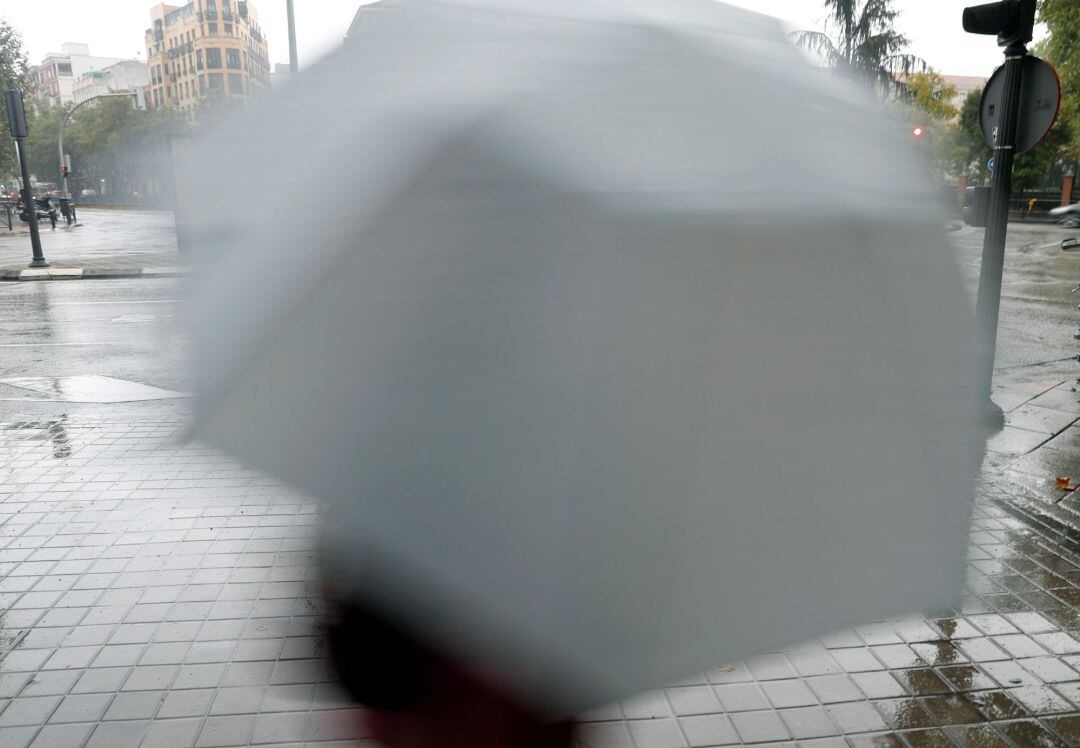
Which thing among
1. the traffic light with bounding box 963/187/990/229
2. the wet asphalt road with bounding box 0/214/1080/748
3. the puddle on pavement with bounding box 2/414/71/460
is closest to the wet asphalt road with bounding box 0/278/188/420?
the puddle on pavement with bounding box 2/414/71/460

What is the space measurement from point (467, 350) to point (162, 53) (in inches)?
5137

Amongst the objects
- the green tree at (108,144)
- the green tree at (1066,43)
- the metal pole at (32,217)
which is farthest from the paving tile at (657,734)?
the green tree at (108,144)

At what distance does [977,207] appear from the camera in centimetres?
627

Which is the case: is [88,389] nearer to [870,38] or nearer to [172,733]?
[172,733]

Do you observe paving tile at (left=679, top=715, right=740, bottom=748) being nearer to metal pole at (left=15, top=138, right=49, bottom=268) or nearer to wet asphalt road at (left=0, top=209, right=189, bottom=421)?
wet asphalt road at (left=0, top=209, right=189, bottom=421)

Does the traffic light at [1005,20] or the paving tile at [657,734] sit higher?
the traffic light at [1005,20]

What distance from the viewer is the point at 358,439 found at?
136 inches

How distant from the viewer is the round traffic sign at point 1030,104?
5.79 m

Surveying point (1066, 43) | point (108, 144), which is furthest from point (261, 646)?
point (108, 144)

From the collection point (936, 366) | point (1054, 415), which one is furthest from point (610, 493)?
point (1054, 415)

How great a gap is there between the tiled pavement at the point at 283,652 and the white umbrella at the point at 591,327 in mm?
264

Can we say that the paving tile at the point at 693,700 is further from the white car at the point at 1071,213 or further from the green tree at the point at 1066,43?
the green tree at the point at 1066,43

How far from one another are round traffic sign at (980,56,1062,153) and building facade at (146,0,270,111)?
10411cm

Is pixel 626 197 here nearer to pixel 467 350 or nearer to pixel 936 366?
pixel 467 350
